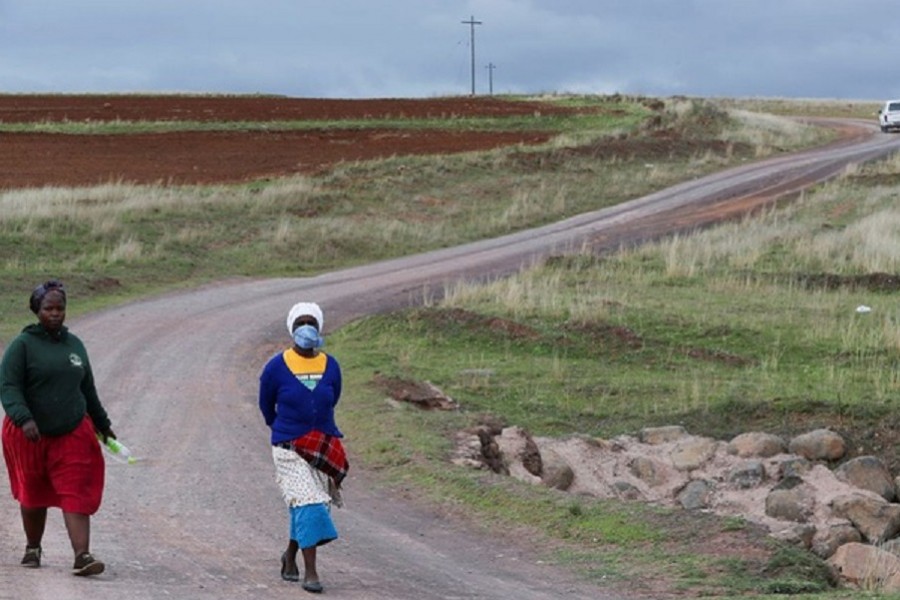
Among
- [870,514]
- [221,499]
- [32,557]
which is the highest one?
[32,557]

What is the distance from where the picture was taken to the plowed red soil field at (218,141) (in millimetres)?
45969

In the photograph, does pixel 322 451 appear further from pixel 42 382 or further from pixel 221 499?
pixel 221 499

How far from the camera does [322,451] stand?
31.9 ft

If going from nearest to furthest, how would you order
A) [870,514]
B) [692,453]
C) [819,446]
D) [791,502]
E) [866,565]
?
1. [866,565]
2. [870,514]
3. [791,502]
4. [819,446]
5. [692,453]

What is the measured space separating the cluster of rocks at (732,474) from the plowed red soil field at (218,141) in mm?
27103

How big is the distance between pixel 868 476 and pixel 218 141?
4419cm

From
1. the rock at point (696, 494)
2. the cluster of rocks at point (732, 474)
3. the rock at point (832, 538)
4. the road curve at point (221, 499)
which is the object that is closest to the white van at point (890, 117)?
the road curve at point (221, 499)

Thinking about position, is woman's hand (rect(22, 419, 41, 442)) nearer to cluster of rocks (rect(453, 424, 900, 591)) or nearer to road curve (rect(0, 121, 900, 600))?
road curve (rect(0, 121, 900, 600))

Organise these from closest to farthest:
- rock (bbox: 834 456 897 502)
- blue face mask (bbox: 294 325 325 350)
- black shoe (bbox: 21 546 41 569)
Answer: blue face mask (bbox: 294 325 325 350), black shoe (bbox: 21 546 41 569), rock (bbox: 834 456 897 502)

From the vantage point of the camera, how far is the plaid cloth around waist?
966cm

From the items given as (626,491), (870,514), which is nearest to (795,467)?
(626,491)

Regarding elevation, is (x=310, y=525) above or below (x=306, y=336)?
below

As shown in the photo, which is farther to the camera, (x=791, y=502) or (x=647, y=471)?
(x=647, y=471)

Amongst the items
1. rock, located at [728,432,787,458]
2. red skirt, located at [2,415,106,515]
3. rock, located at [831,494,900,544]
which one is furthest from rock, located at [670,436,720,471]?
red skirt, located at [2,415,106,515]
